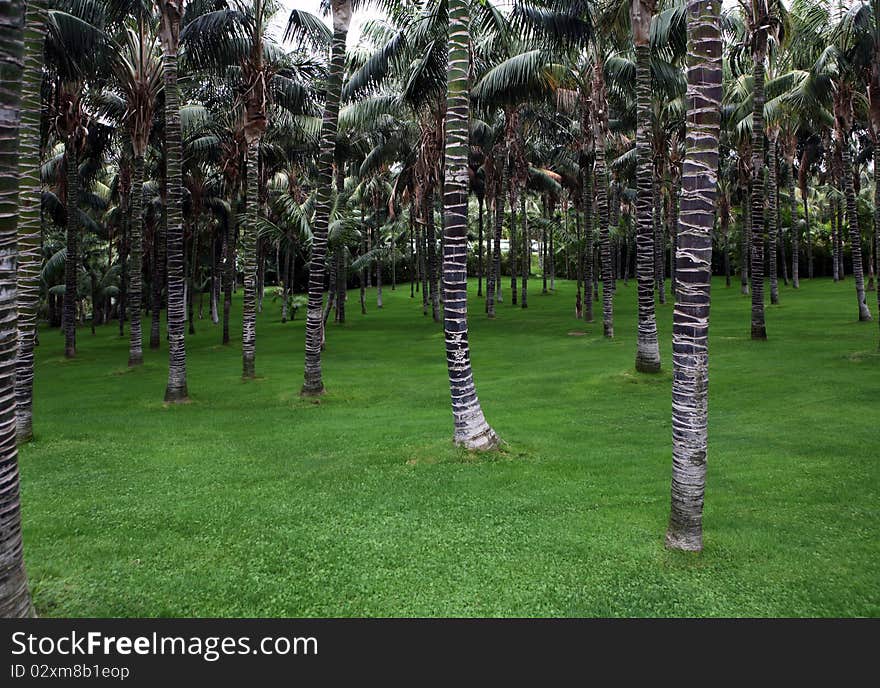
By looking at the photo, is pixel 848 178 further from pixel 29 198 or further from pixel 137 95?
pixel 29 198

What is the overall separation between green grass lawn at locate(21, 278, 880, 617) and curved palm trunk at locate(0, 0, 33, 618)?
1.05m

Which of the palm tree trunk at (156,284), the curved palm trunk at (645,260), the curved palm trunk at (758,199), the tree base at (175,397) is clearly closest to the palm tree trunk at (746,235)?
the curved palm trunk at (758,199)

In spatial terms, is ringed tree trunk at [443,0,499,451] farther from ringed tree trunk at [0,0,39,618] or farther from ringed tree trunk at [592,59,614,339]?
ringed tree trunk at [592,59,614,339]

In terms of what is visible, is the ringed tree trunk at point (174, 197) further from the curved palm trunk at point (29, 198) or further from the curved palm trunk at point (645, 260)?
the curved palm trunk at point (645, 260)

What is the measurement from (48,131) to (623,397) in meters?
22.7

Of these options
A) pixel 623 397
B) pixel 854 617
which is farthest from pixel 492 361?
pixel 854 617

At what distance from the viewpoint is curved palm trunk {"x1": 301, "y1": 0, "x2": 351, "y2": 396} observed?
1498 cm

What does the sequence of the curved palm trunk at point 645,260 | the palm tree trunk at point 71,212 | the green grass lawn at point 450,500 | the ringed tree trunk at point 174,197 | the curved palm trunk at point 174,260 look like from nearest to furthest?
the green grass lawn at point 450,500 → the ringed tree trunk at point 174,197 → the curved palm trunk at point 174,260 → the curved palm trunk at point 645,260 → the palm tree trunk at point 71,212

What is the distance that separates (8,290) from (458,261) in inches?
268

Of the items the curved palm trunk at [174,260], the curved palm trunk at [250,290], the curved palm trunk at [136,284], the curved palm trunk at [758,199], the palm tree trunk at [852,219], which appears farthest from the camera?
the palm tree trunk at [852,219]

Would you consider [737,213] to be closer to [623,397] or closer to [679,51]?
[679,51]

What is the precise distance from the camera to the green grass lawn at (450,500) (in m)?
5.77

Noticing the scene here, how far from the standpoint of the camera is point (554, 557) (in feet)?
21.2

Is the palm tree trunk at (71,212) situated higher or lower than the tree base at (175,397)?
higher
